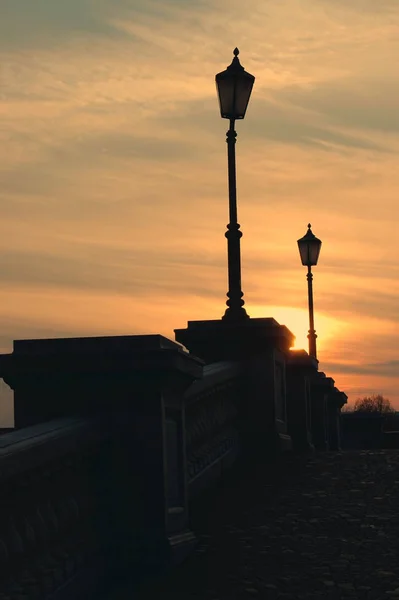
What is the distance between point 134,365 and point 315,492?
12.6 feet

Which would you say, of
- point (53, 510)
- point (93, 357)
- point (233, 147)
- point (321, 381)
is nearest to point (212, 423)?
point (93, 357)

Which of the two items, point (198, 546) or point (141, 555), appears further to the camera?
point (198, 546)

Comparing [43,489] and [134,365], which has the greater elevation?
[134,365]

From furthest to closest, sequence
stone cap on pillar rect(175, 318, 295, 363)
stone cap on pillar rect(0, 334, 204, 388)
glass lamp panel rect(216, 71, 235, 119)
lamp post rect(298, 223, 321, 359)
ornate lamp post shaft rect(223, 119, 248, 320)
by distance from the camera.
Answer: lamp post rect(298, 223, 321, 359)
glass lamp panel rect(216, 71, 235, 119)
ornate lamp post shaft rect(223, 119, 248, 320)
stone cap on pillar rect(175, 318, 295, 363)
stone cap on pillar rect(0, 334, 204, 388)

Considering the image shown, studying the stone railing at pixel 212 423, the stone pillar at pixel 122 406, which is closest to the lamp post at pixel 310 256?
the stone railing at pixel 212 423

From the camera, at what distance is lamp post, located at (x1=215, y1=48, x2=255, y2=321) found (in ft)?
47.1

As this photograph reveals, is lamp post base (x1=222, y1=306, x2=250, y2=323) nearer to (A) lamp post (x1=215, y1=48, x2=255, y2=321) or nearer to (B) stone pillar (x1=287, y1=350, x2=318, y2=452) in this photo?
(A) lamp post (x1=215, y1=48, x2=255, y2=321)

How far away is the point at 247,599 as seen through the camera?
7.64 meters

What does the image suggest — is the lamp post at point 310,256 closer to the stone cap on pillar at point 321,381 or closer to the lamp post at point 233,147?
the stone cap on pillar at point 321,381

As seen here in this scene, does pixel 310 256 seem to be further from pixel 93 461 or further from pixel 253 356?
pixel 93 461

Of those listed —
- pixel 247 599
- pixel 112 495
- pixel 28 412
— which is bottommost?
pixel 247 599

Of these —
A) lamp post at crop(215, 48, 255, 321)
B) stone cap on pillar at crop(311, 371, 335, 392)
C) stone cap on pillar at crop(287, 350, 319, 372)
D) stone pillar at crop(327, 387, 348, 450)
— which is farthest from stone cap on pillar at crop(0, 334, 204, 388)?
stone pillar at crop(327, 387, 348, 450)

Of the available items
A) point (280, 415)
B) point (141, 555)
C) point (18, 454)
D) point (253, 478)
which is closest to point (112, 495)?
point (141, 555)

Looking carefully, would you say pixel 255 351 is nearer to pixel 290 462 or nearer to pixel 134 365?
pixel 290 462
